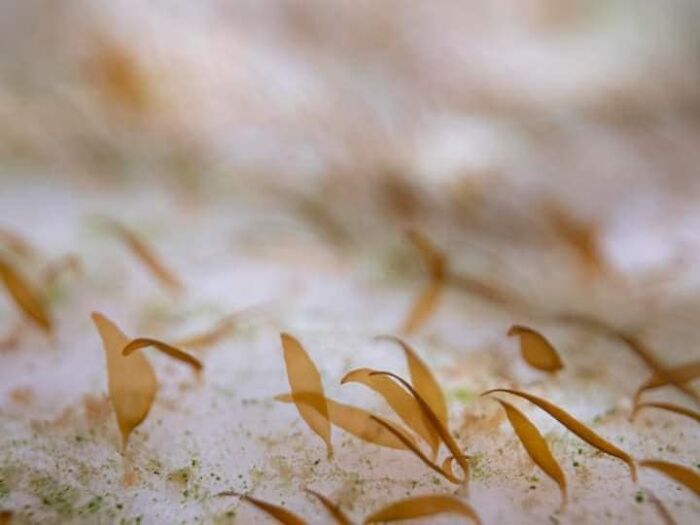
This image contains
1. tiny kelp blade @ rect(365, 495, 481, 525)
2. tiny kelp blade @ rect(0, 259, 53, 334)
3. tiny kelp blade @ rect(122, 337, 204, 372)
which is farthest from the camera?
tiny kelp blade @ rect(0, 259, 53, 334)

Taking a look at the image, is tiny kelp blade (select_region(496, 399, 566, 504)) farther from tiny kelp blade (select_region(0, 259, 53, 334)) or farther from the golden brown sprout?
tiny kelp blade (select_region(0, 259, 53, 334))

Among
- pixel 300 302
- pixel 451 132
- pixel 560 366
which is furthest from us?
pixel 451 132

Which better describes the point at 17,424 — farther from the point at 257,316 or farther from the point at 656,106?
the point at 656,106

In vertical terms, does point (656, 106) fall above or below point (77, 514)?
above

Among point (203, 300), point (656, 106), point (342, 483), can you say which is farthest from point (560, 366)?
point (656, 106)

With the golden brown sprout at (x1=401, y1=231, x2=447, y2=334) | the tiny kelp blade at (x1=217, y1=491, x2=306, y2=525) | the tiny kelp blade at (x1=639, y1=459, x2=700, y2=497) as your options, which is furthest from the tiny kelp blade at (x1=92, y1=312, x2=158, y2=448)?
the tiny kelp blade at (x1=639, y1=459, x2=700, y2=497)

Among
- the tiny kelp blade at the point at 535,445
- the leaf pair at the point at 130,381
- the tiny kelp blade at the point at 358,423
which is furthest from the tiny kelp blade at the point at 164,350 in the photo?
the tiny kelp blade at the point at 535,445

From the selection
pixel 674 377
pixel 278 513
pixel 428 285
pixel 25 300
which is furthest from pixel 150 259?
pixel 674 377
